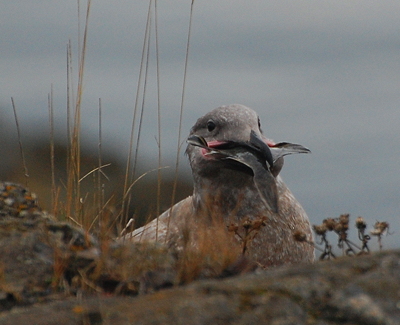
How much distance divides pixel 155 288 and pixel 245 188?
2.47 metres

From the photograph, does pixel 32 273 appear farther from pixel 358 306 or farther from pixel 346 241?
pixel 346 241

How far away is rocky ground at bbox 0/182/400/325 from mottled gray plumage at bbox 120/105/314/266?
1.85 meters

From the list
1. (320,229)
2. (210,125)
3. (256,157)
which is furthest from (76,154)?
(320,229)

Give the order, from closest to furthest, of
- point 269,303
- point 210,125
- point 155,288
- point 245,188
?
point 269,303 → point 155,288 → point 245,188 → point 210,125

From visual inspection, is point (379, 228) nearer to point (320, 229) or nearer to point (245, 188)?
point (320, 229)

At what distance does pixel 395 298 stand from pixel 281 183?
3.15m

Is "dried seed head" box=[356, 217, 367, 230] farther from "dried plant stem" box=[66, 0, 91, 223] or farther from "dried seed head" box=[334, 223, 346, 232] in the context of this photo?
"dried plant stem" box=[66, 0, 91, 223]

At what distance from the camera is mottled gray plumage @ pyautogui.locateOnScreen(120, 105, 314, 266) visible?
5.50 metres

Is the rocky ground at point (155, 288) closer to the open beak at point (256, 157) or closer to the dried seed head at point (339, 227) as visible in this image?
the dried seed head at point (339, 227)

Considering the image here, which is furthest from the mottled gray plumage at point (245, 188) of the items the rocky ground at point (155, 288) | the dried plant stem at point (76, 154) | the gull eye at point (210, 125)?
the rocky ground at point (155, 288)

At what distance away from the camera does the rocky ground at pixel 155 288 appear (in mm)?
2738

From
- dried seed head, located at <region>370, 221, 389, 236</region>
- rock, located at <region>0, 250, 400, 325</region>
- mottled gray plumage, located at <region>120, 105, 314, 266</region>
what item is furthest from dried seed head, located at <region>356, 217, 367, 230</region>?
rock, located at <region>0, 250, 400, 325</region>

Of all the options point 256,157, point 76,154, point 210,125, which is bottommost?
point 76,154

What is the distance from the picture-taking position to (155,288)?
11.0 ft
